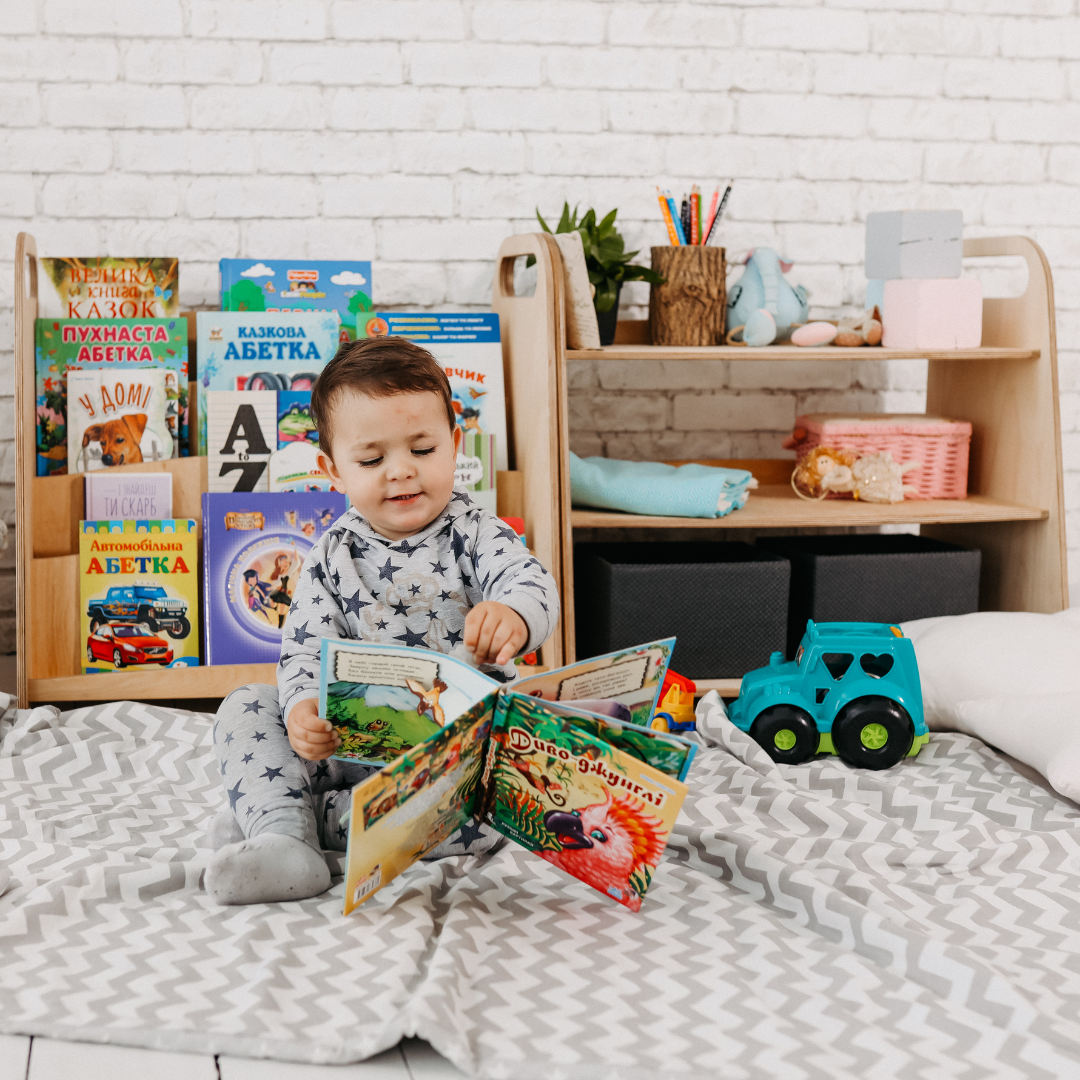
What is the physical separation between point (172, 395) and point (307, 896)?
97cm

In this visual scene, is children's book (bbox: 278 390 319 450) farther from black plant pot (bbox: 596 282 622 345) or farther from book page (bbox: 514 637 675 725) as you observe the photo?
book page (bbox: 514 637 675 725)

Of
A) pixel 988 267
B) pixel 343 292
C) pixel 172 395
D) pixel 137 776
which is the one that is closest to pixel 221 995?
pixel 137 776

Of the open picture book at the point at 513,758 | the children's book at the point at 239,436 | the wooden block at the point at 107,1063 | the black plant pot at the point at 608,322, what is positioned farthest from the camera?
the black plant pot at the point at 608,322

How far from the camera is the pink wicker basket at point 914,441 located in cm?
184

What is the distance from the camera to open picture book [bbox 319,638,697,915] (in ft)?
2.96

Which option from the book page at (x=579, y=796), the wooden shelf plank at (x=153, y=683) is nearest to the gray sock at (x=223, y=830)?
the book page at (x=579, y=796)

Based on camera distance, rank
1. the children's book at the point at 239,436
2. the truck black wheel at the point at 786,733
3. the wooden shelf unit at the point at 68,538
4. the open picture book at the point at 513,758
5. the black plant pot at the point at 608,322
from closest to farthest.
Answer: the open picture book at the point at 513,758 → the truck black wheel at the point at 786,733 → the wooden shelf unit at the point at 68,538 → the children's book at the point at 239,436 → the black plant pot at the point at 608,322

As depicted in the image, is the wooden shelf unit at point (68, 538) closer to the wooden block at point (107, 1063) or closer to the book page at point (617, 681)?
the book page at point (617, 681)

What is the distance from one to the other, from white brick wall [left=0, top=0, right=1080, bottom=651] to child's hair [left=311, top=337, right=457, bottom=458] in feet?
2.75

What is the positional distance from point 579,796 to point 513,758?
0.07m

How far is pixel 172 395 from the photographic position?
1720 mm

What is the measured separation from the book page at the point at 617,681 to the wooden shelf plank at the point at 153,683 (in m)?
0.77

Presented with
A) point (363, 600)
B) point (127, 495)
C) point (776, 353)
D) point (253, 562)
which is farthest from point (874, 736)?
point (127, 495)

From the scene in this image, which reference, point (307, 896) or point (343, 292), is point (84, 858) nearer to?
point (307, 896)
